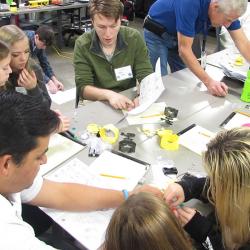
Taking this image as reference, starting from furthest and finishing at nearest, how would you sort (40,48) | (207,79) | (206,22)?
1. (40,48)
2. (206,22)
3. (207,79)

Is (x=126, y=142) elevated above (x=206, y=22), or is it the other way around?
(x=206, y=22)

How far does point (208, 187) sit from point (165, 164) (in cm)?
27

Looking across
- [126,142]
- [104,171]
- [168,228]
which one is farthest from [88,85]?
[168,228]

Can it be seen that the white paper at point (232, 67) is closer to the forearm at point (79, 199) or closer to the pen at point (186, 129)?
the pen at point (186, 129)

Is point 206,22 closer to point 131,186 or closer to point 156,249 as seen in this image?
point 131,186

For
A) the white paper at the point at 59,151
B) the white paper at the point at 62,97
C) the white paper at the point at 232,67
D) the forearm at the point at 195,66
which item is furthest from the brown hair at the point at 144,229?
the white paper at the point at 62,97

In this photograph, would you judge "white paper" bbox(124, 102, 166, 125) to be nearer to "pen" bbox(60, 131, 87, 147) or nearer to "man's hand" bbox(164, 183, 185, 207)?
"pen" bbox(60, 131, 87, 147)

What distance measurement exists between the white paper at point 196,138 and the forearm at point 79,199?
51 centimetres

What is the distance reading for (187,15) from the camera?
210 centimetres

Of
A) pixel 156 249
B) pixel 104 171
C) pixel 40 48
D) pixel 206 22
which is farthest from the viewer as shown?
pixel 40 48

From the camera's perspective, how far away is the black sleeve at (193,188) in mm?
1291

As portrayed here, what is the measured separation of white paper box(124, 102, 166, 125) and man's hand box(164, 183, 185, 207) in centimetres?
58

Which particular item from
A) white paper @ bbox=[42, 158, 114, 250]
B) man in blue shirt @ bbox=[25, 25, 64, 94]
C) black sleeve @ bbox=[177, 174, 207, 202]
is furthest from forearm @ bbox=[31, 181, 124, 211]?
man in blue shirt @ bbox=[25, 25, 64, 94]

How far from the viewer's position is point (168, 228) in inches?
33.7
